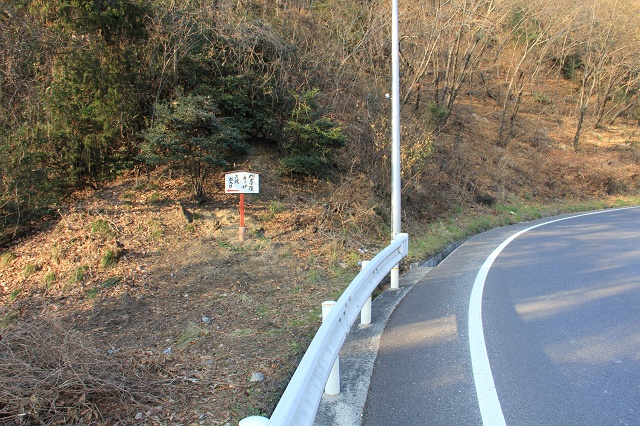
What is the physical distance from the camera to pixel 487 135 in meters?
28.2

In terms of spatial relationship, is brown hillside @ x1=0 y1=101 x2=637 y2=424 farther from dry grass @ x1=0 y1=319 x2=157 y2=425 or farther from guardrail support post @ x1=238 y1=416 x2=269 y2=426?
guardrail support post @ x1=238 y1=416 x2=269 y2=426

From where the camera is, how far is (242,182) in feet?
29.0

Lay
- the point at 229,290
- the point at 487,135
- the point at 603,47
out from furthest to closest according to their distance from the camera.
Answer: the point at 603,47, the point at 487,135, the point at 229,290

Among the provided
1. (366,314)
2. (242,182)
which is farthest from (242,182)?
(366,314)

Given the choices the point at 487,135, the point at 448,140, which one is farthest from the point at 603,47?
the point at 448,140

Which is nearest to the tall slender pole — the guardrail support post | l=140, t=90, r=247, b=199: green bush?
l=140, t=90, r=247, b=199: green bush

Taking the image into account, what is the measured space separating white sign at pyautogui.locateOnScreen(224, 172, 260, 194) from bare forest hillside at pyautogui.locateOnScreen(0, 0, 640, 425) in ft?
3.24

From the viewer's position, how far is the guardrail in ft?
8.29

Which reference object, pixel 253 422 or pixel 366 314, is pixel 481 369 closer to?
pixel 366 314

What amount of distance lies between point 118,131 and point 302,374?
370 inches

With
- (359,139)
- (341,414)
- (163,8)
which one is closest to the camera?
(341,414)

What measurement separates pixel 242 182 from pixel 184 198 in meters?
2.24

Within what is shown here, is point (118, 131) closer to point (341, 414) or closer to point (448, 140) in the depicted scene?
point (341, 414)

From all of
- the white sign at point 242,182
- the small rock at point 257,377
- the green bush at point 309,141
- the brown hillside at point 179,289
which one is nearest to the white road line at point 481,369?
the brown hillside at point 179,289
